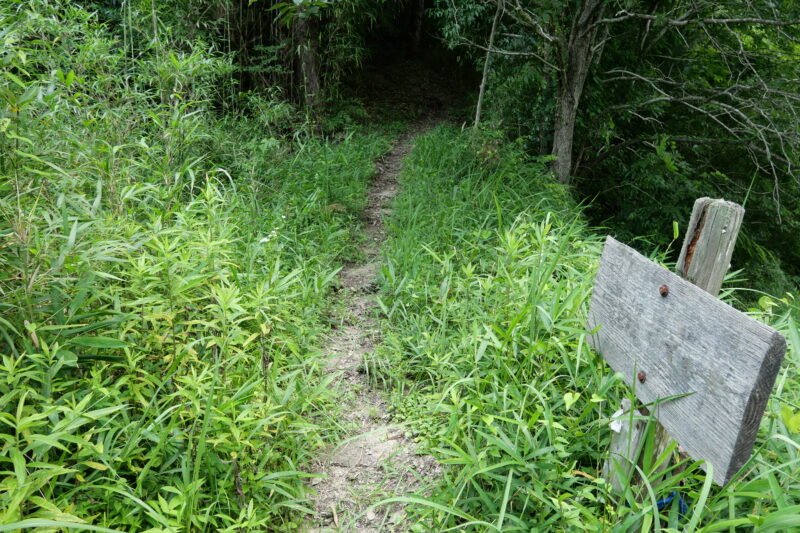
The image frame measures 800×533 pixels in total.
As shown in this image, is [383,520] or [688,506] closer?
[688,506]

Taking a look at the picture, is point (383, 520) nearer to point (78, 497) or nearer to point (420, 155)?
point (78, 497)

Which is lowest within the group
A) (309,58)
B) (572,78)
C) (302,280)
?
(302,280)

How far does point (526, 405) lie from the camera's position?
1.98 metres

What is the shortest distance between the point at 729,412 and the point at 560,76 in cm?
527

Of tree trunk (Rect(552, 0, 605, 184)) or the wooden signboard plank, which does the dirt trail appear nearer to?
the wooden signboard plank

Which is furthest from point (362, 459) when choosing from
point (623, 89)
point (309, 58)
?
point (309, 58)

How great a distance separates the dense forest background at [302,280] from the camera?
156 centimetres

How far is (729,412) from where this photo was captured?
42.3 inches

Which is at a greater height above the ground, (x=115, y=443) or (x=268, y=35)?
(x=268, y=35)

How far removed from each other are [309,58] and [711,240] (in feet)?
23.4

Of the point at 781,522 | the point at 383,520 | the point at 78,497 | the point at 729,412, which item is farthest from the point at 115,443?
the point at 781,522

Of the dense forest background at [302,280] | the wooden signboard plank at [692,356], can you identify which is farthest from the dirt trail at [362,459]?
the wooden signboard plank at [692,356]

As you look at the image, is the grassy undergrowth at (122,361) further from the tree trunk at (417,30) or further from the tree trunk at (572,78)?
the tree trunk at (417,30)

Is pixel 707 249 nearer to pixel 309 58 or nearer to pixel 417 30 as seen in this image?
pixel 309 58
